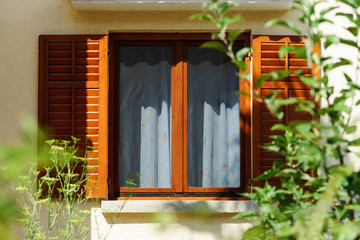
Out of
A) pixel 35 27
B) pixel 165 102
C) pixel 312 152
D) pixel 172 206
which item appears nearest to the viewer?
pixel 312 152

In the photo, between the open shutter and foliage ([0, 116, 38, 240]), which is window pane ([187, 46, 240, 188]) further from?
foliage ([0, 116, 38, 240])

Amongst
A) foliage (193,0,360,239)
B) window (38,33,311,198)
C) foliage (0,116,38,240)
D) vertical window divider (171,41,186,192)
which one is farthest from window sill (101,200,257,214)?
foliage (0,116,38,240)

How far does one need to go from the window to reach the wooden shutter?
0.01 meters

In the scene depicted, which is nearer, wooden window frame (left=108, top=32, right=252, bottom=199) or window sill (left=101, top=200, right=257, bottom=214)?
window sill (left=101, top=200, right=257, bottom=214)

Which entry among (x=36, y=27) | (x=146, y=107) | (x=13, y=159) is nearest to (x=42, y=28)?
(x=36, y=27)

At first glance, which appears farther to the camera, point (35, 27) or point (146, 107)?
point (146, 107)

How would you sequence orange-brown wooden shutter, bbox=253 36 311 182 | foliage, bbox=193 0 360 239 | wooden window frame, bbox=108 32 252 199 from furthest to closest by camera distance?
wooden window frame, bbox=108 32 252 199 < orange-brown wooden shutter, bbox=253 36 311 182 < foliage, bbox=193 0 360 239

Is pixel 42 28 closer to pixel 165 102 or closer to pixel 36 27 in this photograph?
pixel 36 27

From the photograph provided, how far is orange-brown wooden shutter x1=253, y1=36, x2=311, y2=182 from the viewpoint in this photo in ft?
16.1

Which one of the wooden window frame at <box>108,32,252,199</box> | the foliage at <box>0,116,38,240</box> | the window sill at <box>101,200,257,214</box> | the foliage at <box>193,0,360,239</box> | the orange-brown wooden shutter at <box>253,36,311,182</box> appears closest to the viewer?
the foliage at <box>0,116,38,240</box>

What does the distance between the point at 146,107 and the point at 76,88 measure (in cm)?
76

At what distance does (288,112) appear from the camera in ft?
16.1

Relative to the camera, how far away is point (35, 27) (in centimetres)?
503

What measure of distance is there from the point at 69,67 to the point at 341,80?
282 centimetres
